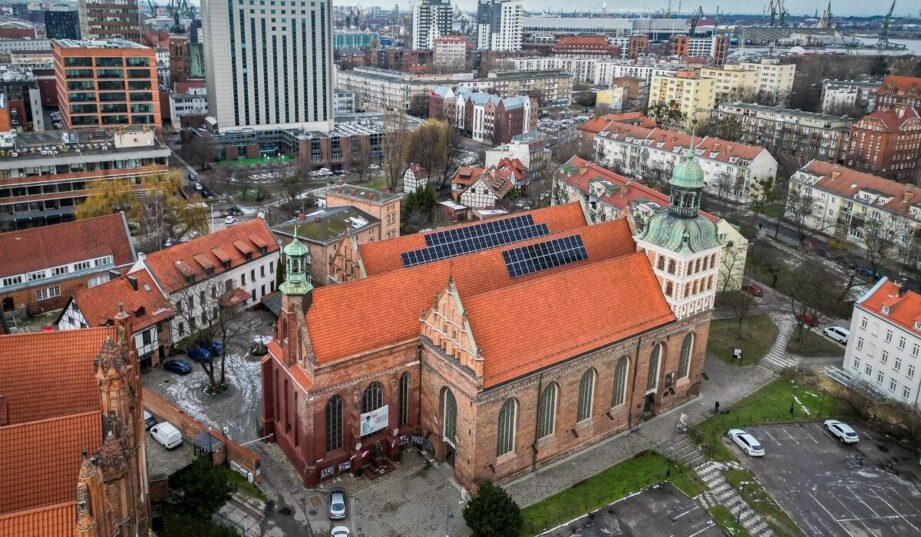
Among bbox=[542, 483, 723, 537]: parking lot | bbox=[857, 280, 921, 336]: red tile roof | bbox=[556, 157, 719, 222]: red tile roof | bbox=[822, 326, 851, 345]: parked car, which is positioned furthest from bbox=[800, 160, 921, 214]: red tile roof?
bbox=[542, 483, 723, 537]: parking lot

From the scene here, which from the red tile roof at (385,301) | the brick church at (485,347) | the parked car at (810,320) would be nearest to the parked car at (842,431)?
the brick church at (485,347)

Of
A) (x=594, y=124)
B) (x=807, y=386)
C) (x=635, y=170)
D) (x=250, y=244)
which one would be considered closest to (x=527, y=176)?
(x=635, y=170)

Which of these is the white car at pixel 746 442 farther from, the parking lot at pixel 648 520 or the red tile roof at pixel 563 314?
the red tile roof at pixel 563 314

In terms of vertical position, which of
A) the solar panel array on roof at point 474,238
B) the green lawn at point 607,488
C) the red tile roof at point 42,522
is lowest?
the green lawn at point 607,488

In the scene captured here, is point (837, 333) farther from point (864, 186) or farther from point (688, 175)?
point (864, 186)

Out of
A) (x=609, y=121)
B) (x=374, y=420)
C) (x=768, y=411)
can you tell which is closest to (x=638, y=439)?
(x=768, y=411)

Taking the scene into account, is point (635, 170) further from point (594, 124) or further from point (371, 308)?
point (371, 308)
